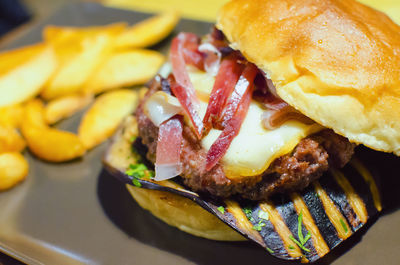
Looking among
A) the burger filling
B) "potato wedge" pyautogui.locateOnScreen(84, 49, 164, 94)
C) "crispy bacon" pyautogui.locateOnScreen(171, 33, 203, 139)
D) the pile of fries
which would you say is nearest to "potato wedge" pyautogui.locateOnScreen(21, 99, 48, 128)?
the pile of fries

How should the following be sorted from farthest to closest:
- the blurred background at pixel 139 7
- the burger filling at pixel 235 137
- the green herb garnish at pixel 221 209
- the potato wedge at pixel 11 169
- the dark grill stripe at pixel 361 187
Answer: the blurred background at pixel 139 7 → the potato wedge at pixel 11 169 → the dark grill stripe at pixel 361 187 → the green herb garnish at pixel 221 209 → the burger filling at pixel 235 137

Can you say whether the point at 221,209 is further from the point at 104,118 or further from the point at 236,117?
the point at 104,118

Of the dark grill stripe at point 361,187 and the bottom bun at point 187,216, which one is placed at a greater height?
the dark grill stripe at point 361,187

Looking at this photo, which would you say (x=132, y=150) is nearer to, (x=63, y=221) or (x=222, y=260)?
(x=63, y=221)

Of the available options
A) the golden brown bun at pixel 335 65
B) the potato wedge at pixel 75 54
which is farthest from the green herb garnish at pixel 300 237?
the potato wedge at pixel 75 54

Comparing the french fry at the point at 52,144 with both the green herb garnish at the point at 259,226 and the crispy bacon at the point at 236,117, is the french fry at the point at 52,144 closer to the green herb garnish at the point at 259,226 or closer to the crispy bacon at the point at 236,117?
the crispy bacon at the point at 236,117

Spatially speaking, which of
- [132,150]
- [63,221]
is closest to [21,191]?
[63,221]

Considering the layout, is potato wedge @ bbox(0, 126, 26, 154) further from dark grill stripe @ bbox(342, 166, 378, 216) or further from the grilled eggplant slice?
dark grill stripe @ bbox(342, 166, 378, 216)

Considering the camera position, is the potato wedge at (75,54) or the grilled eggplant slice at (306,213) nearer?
the grilled eggplant slice at (306,213)
